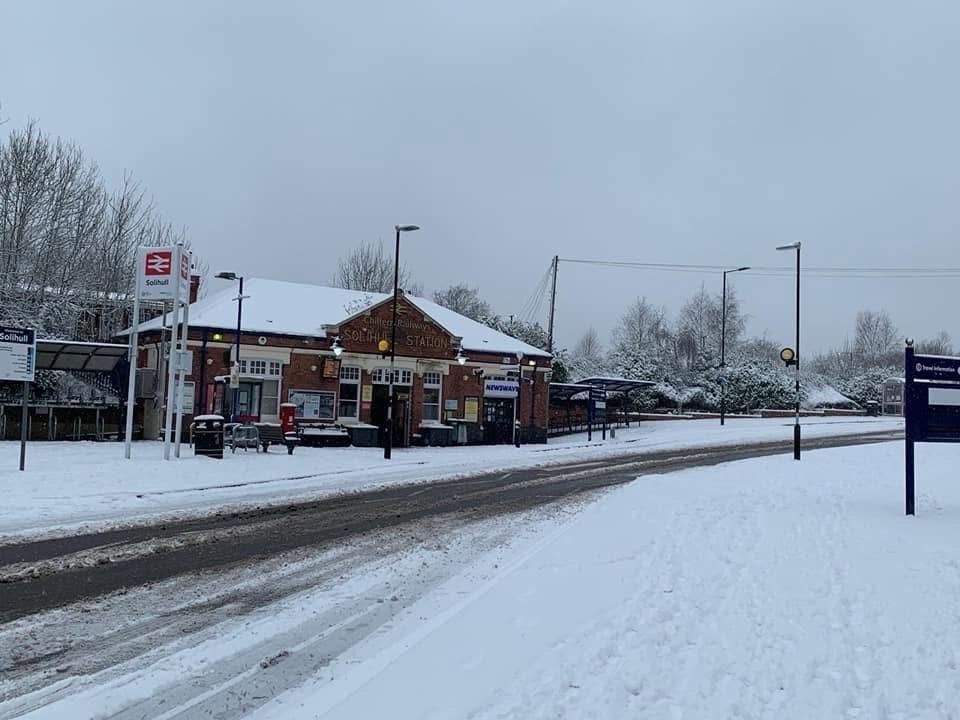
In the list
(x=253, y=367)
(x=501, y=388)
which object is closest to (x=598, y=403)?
(x=501, y=388)

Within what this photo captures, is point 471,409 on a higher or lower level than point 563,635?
higher

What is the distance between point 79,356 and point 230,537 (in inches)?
771

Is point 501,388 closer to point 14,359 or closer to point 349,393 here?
point 349,393

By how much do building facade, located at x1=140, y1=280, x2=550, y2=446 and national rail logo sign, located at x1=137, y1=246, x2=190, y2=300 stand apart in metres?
8.05

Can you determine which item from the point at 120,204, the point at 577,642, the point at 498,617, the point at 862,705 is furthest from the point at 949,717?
the point at 120,204

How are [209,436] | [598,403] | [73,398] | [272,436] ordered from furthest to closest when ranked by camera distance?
1. [598,403]
2. [73,398]
3. [272,436]
4. [209,436]

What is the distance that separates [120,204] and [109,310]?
5.85 metres

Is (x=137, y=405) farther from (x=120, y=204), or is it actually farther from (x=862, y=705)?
(x=862, y=705)

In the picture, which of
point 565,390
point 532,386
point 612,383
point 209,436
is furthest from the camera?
point 565,390

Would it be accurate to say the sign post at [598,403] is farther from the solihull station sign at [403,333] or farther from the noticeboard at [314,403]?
the noticeboard at [314,403]

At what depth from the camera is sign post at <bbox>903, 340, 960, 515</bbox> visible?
12.1 m

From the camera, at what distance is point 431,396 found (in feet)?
114

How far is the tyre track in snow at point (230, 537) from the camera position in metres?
7.70

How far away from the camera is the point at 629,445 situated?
32.9 metres
